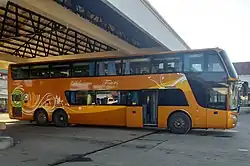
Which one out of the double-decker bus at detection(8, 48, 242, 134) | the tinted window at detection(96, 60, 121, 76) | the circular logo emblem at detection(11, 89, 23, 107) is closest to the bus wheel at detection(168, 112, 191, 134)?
the double-decker bus at detection(8, 48, 242, 134)

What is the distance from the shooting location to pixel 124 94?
13523mm

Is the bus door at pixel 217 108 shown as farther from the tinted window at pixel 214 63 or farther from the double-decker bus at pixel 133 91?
the tinted window at pixel 214 63

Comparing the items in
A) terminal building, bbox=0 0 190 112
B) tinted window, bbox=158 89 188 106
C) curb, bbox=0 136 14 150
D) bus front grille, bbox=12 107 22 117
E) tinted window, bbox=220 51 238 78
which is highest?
terminal building, bbox=0 0 190 112

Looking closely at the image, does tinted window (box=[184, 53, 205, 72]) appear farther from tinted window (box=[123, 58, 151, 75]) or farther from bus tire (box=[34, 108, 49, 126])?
bus tire (box=[34, 108, 49, 126])

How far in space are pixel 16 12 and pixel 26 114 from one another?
533 cm

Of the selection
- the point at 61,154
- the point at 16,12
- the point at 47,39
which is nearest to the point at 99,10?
the point at 16,12

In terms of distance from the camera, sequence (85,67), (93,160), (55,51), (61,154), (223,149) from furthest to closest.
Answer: (55,51) < (85,67) < (223,149) < (61,154) < (93,160)

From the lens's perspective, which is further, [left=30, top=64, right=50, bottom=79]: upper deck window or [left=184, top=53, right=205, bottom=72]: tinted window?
[left=30, top=64, right=50, bottom=79]: upper deck window

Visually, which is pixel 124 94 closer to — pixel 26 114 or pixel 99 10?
pixel 99 10

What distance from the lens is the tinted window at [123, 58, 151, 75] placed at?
43.1ft

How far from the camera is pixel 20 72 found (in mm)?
16156

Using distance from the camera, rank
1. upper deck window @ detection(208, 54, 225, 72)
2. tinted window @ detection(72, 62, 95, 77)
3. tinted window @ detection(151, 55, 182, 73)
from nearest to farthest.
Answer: upper deck window @ detection(208, 54, 225, 72)
tinted window @ detection(151, 55, 182, 73)
tinted window @ detection(72, 62, 95, 77)

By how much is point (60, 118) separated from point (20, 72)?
3225mm

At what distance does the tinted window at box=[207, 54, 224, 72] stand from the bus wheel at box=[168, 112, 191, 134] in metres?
2.05
